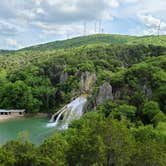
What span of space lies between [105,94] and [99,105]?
2.28m

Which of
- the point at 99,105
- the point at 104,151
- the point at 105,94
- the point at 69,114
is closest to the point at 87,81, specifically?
the point at 69,114

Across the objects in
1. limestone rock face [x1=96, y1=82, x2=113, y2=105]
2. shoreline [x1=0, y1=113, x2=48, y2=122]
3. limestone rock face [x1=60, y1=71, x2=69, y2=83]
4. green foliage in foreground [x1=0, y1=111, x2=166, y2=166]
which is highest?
limestone rock face [x1=60, y1=71, x2=69, y2=83]

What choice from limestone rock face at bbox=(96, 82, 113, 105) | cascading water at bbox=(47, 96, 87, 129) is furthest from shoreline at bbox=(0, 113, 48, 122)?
limestone rock face at bbox=(96, 82, 113, 105)

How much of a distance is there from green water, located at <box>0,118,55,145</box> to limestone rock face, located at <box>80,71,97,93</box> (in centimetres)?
1283

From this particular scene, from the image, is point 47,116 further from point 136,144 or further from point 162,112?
point 136,144

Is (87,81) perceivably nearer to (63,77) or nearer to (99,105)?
(63,77)

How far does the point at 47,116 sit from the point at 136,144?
57394 millimetres

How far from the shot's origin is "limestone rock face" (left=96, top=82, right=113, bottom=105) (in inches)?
2028

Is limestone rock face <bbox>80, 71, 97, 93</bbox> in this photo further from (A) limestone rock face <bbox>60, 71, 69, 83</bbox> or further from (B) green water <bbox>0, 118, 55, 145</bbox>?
(B) green water <bbox>0, 118, 55, 145</bbox>

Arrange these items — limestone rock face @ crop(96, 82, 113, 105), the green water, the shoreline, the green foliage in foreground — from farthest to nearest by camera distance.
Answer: the shoreline, the green water, limestone rock face @ crop(96, 82, 113, 105), the green foliage in foreground

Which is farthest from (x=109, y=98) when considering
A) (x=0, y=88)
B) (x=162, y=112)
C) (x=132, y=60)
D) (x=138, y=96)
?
(x=132, y=60)

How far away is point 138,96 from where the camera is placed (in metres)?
47.2

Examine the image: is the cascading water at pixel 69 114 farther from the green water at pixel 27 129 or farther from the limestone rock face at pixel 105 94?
the limestone rock face at pixel 105 94

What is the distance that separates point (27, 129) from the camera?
62281 mm
